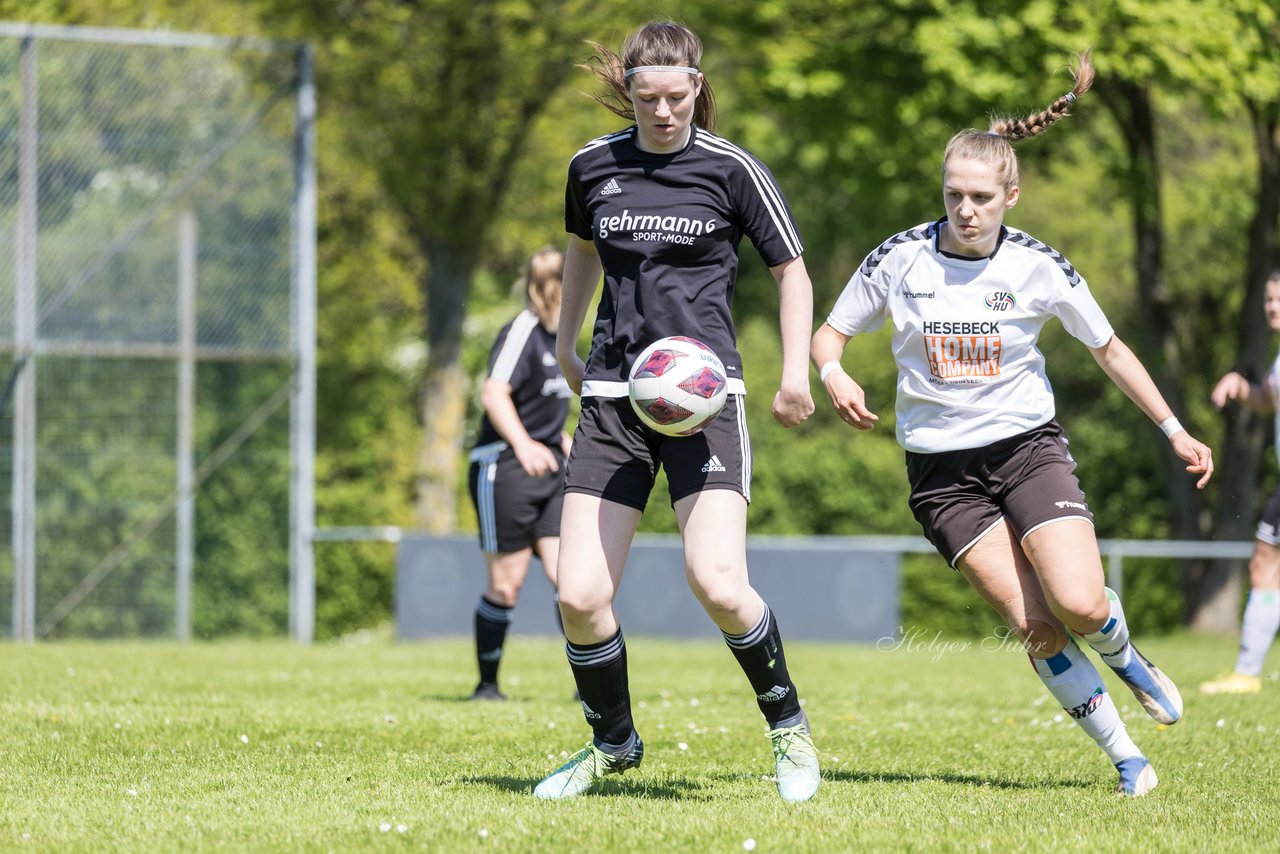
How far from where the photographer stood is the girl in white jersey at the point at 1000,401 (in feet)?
17.2

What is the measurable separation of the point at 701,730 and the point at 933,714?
5.63 ft

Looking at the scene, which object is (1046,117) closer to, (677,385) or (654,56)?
(654,56)

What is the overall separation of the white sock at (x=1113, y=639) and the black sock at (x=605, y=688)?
1.59 meters

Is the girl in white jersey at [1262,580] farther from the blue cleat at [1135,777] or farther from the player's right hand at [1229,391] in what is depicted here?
the blue cleat at [1135,777]

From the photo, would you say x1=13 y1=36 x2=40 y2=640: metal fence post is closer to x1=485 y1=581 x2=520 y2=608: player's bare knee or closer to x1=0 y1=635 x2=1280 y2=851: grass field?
x1=0 y1=635 x2=1280 y2=851: grass field

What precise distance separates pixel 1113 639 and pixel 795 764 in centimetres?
126

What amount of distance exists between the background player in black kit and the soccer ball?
337 cm

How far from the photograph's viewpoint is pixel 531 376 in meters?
8.41

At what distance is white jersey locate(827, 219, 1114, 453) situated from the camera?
532cm

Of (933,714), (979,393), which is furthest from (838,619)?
(979,393)

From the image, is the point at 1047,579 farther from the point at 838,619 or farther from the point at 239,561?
the point at 239,561

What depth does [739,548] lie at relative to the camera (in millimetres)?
4918

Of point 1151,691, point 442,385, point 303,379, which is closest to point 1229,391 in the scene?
point 1151,691

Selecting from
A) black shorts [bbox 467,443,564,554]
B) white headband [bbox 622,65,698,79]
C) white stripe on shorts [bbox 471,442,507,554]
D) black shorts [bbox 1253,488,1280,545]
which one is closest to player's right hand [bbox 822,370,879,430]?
white headband [bbox 622,65,698,79]
